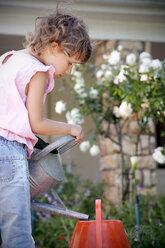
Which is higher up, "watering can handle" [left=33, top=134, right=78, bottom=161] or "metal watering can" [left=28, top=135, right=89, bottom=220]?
"watering can handle" [left=33, top=134, right=78, bottom=161]

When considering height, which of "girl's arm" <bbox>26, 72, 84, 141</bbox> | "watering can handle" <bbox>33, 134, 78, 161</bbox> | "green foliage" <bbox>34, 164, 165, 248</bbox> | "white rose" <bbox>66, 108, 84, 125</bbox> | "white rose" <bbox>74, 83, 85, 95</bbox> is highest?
"white rose" <bbox>74, 83, 85, 95</bbox>

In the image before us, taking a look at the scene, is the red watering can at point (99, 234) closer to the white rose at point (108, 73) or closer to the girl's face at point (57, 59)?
the girl's face at point (57, 59)

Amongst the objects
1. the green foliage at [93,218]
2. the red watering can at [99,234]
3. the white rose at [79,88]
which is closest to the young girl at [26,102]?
the red watering can at [99,234]

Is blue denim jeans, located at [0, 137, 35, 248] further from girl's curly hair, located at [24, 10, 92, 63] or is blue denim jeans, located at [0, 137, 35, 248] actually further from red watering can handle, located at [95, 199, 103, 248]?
girl's curly hair, located at [24, 10, 92, 63]

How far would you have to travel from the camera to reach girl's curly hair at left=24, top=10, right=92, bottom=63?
162cm

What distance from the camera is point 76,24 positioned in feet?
5.49

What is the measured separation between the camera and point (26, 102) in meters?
1.57

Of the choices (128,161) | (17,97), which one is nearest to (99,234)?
(17,97)

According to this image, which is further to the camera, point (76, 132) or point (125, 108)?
point (125, 108)

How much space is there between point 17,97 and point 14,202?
0.39 meters

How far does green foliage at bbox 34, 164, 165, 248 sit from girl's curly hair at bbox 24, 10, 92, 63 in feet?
4.54

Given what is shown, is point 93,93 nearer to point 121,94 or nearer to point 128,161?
point 121,94

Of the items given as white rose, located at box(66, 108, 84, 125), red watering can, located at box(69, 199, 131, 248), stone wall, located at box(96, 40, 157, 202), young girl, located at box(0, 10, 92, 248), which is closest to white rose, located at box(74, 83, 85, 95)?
white rose, located at box(66, 108, 84, 125)

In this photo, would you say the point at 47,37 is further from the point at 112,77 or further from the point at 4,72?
the point at 112,77
